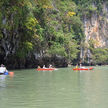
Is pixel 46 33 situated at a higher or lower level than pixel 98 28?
lower

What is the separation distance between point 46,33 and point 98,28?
31.2m

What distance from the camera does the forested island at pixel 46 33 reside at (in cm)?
2944

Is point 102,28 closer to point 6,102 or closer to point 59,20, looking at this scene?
point 59,20

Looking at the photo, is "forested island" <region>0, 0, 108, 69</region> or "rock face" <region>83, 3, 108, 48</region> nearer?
"forested island" <region>0, 0, 108, 69</region>

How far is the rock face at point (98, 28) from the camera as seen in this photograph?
64.9 metres

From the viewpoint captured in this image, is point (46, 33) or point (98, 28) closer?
point (46, 33)

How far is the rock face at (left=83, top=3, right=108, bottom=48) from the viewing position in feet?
213

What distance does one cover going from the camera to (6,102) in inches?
385

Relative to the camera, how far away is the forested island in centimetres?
2944

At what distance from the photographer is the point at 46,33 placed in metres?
39.1

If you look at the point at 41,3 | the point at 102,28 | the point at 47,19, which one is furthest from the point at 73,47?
the point at 102,28

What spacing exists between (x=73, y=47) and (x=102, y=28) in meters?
24.3

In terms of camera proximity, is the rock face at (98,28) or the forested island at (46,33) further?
the rock face at (98,28)

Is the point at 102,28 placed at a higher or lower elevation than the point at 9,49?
higher
